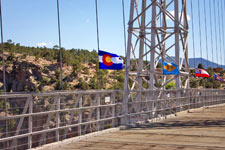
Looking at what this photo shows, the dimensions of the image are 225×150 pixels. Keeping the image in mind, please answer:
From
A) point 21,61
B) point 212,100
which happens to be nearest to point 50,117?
point 212,100

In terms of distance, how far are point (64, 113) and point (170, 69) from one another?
16098mm

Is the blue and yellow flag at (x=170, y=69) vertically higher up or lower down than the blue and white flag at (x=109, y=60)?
lower down

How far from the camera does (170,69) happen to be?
2570 centimetres

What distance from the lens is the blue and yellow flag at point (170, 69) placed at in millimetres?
25578

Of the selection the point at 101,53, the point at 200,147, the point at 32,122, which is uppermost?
the point at 101,53

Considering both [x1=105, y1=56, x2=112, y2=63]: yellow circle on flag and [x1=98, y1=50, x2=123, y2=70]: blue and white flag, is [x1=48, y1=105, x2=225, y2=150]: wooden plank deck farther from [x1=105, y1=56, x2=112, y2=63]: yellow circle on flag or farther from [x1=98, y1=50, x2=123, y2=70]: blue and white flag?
[x1=105, y1=56, x2=112, y2=63]: yellow circle on flag

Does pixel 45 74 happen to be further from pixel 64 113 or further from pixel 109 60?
pixel 64 113

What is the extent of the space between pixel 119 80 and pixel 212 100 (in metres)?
45.7

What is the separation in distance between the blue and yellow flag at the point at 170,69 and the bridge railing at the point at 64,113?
275 inches

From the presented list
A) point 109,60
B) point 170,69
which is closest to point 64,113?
point 109,60

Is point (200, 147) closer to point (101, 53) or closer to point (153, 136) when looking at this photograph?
point (153, 136)

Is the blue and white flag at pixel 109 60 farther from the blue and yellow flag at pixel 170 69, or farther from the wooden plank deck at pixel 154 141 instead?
the wooden plank deck at pixel 154 141

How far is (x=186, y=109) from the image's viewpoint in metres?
23.6

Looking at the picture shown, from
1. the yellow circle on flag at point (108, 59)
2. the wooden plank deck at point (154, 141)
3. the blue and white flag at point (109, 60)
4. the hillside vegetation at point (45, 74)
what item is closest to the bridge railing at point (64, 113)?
the wooden plank deck at point (154, 141)
